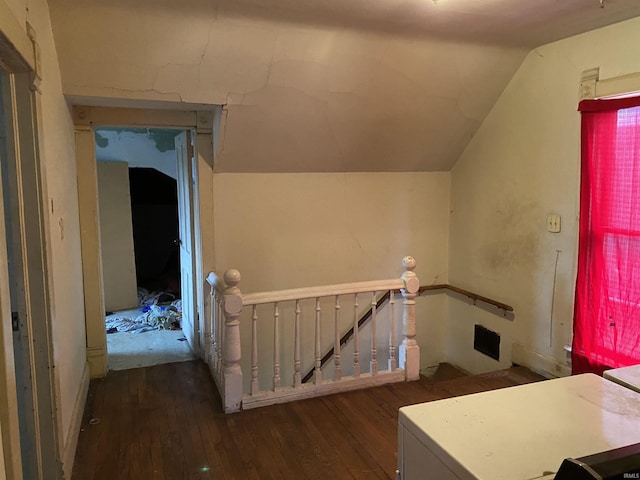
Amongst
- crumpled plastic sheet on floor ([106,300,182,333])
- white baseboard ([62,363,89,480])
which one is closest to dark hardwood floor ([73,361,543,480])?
white baseboard ([62,363,89,480])

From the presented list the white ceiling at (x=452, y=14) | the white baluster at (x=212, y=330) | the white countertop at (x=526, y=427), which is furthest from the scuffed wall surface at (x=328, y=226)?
the white countertop at (x=526, y=427)

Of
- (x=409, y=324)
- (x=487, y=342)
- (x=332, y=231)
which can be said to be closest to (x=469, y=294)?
(x=487, y=342)

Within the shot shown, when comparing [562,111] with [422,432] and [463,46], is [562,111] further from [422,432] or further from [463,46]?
[422,432]

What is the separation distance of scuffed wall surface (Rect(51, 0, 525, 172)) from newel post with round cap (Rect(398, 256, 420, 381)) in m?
1.00

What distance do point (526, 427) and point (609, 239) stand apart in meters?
1.97

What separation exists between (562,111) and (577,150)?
0.27 meters

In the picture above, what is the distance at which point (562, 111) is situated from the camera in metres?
2.98

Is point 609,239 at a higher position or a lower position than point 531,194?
lower

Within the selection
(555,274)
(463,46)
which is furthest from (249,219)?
(555,274)

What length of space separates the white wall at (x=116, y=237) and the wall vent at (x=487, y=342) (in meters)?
3.67

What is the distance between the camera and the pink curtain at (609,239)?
257 cm

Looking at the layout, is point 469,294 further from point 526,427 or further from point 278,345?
point 526,427

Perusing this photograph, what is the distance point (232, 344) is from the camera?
2.75 meters

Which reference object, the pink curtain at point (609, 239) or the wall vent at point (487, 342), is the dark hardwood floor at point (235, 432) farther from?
the pink curtain at point (609, 239)
